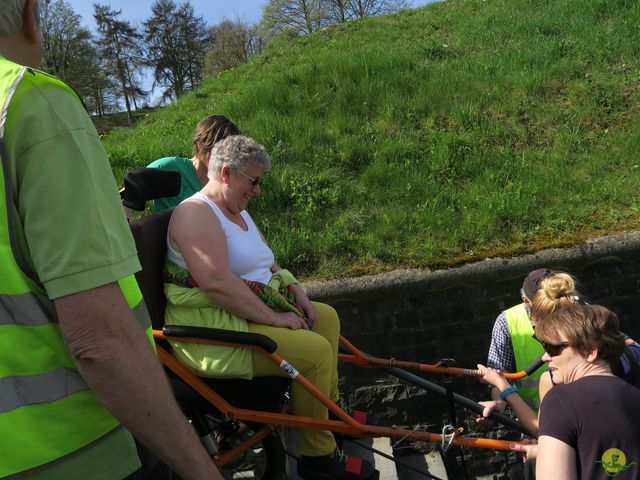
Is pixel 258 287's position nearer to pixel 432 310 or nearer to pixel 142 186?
pixel 142 186

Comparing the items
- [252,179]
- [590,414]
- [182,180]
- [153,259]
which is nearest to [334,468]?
[590,414]

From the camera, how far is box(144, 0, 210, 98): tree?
35.8 meters

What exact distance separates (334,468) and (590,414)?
4.41ft

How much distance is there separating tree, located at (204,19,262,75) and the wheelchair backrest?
1213 inches

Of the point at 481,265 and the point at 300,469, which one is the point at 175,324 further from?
the point at 481,265

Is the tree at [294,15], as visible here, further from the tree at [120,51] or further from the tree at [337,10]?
the tree at [120,51]

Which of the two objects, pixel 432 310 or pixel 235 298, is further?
pixel 432 310

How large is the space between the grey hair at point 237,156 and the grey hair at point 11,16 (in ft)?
5.82

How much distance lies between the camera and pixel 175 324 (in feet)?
8.81

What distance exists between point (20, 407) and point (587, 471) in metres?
1.85

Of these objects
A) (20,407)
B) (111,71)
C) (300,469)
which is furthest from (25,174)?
(111,71)

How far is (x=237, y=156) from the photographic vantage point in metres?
2.86

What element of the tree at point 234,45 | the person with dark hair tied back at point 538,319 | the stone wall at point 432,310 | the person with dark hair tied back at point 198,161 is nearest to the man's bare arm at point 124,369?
the person with dark hair tied back at point 538,319

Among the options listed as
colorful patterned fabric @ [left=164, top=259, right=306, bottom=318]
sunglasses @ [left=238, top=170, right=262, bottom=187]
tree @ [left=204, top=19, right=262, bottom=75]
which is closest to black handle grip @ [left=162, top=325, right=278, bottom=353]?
colorful patterned fabric @ [left=164, top=259, right=306, bottom=318]
